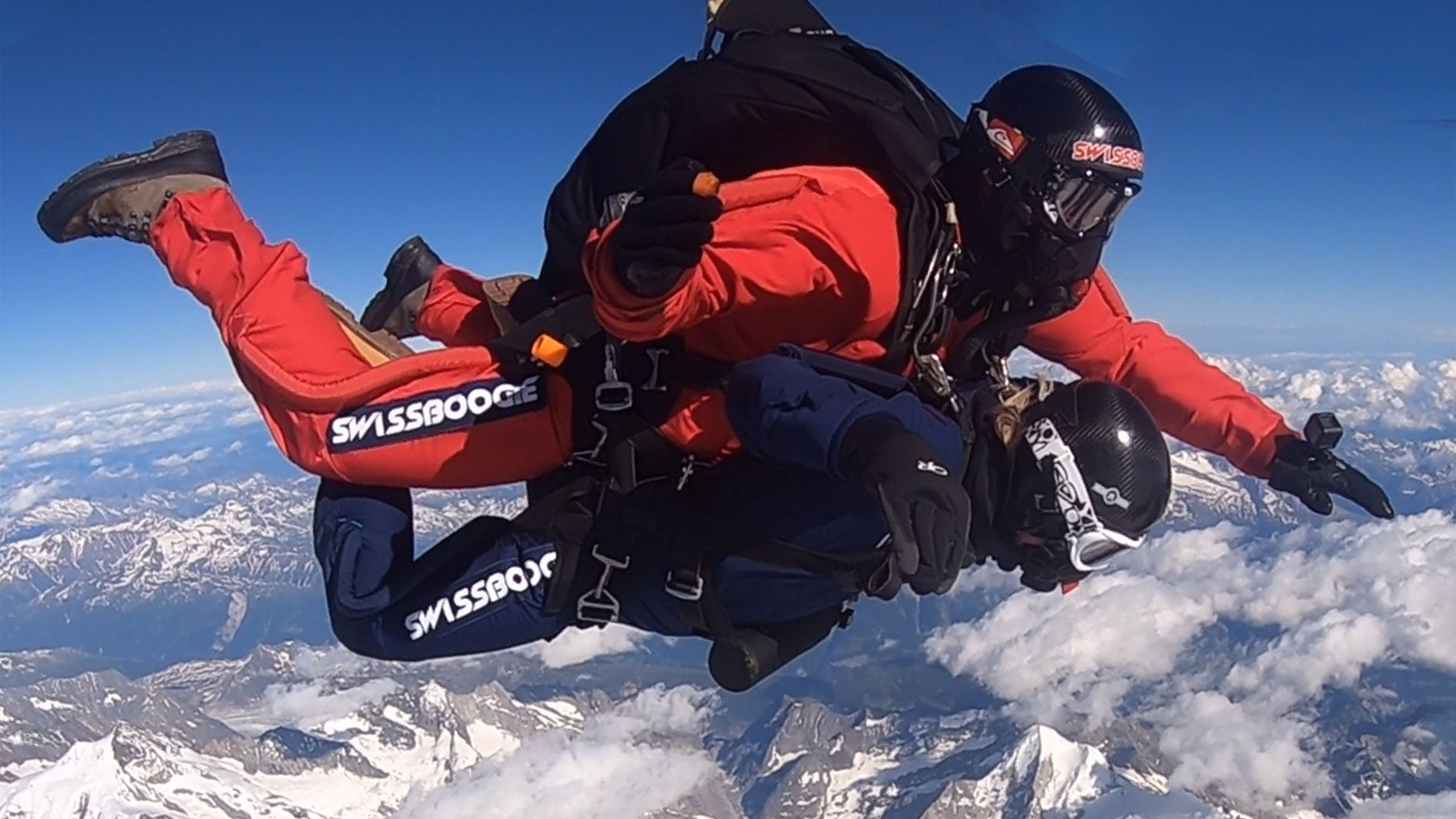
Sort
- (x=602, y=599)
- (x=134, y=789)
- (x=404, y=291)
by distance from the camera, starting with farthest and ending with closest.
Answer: (x=134, y=789) → (x=404, y=291) → (x=602, y=599)

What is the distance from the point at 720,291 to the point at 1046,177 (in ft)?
2.91

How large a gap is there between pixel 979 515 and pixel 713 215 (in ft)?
3.31

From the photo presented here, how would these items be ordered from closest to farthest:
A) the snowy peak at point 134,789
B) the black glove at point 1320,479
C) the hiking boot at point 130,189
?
the black glove at point 1320,479
the hiking boot at point 130,189
the snowy peak at point 134,789

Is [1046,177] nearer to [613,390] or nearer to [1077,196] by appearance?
[1077,196]

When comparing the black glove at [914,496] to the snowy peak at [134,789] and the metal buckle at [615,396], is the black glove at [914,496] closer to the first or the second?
the metal buckle at [615,396]

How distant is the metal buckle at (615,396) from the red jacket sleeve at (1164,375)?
49.7 inches

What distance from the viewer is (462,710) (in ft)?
486

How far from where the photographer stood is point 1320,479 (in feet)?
8.94

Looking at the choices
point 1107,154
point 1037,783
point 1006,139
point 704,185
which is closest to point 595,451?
point 704,185

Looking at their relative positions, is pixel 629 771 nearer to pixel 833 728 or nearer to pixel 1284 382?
pixel 833 728

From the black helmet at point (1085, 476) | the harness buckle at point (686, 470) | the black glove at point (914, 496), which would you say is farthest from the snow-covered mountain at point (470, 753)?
the black glove at point (914, 496)

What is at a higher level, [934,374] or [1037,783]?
[934,374]

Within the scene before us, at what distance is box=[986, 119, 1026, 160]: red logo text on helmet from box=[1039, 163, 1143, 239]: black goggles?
97 mm

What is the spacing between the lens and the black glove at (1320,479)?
2.72 meters
